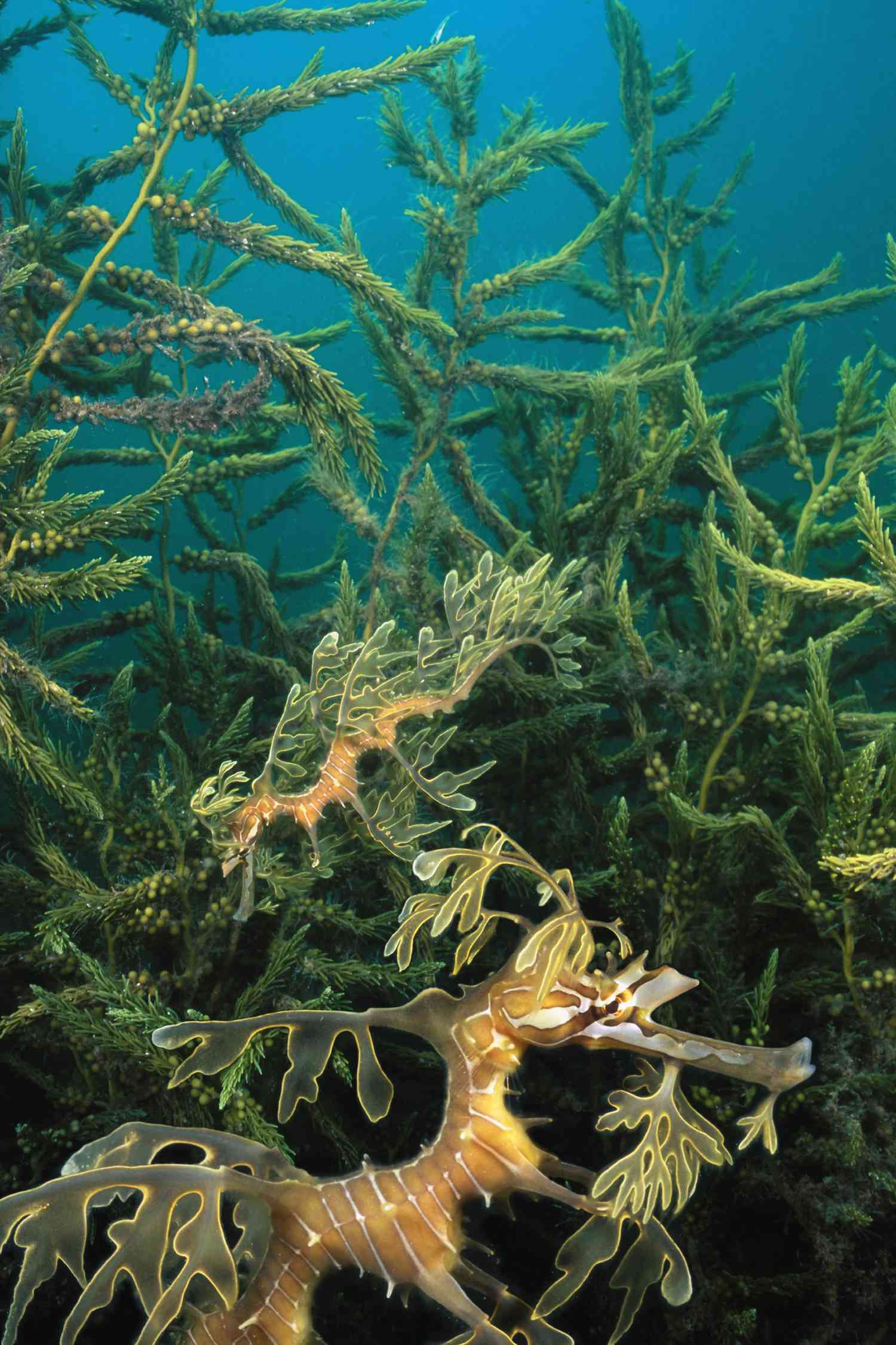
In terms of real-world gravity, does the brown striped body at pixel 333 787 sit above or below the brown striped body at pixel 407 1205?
above

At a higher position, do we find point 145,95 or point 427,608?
point 145,95

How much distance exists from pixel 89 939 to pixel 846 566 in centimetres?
353

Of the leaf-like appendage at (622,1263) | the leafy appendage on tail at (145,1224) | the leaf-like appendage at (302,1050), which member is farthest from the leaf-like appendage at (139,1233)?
the leaf-like appendage at (622,1263)

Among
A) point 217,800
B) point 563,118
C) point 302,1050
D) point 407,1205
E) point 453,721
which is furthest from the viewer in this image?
point 563,118

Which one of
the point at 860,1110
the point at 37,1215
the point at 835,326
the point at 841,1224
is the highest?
the point at 37,1215

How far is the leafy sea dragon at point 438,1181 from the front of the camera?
0.84m

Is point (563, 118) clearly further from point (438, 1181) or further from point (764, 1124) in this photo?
point (438, 1181)

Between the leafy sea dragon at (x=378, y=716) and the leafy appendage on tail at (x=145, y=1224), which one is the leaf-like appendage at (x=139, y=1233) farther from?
the leafy sea dragon at (x=378, y=716)

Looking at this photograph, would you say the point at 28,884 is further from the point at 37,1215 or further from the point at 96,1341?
the point at 37,1215

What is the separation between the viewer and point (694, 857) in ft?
6.77

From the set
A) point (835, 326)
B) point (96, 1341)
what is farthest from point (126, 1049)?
point (835, 326)

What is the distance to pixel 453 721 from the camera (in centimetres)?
250

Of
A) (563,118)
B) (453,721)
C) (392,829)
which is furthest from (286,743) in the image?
(563,118)

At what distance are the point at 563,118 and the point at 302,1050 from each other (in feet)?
138
